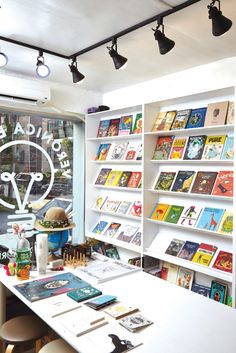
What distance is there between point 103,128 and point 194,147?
4.51 feet

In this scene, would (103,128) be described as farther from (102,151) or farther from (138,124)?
(138,124)

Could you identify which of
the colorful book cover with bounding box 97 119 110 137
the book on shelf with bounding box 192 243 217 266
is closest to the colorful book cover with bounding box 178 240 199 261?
the book on shelf with bounding box 192 243 217 266

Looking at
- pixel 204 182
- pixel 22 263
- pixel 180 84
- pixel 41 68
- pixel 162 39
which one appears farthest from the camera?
pixel 180 84

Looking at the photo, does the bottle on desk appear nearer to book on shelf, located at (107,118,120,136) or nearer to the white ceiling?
the white ceiling

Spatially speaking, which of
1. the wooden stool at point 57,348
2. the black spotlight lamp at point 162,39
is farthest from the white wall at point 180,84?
the wooden stool at point 57,348

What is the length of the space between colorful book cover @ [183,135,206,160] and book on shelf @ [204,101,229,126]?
163 millimetres

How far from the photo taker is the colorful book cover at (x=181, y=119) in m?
2.88

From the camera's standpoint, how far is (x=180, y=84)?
2980 millimetres

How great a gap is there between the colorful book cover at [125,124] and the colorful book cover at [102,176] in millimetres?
532

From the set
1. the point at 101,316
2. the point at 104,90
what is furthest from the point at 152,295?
the point at 104,90

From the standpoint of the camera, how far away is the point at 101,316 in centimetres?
157

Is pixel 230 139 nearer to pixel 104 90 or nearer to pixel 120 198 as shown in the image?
pixel 120 198

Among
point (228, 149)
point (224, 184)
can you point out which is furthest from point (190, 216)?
point (228, 149)

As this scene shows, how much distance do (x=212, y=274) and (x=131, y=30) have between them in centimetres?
198
